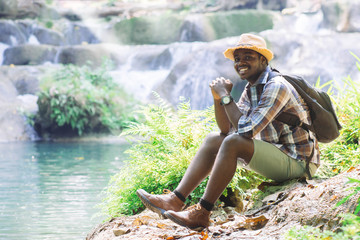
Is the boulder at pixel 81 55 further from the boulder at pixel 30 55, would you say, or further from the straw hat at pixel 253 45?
the straw hat at pixel 253 45

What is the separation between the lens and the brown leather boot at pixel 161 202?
12.2ft

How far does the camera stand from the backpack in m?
3.99

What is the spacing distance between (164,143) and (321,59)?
14471mm

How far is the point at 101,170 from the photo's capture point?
9961mm

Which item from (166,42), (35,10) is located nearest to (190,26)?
(166,42)

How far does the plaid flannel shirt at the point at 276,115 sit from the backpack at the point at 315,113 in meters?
0.04

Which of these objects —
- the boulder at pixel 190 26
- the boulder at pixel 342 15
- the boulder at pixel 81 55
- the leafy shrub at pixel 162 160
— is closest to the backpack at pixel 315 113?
the leafy shrub at pixel 162 160

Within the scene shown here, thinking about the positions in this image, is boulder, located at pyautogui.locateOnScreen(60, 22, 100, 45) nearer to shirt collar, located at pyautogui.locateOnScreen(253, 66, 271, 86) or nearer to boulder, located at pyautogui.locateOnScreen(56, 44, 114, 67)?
boulder, located at pyautogui.locateOnScreen(56, 44, 114, 67)

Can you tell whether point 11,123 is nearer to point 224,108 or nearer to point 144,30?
point 144,30

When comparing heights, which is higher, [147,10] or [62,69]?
[147,10]

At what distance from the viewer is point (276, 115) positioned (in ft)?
12.6

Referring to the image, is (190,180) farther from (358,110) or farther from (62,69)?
(62,69)

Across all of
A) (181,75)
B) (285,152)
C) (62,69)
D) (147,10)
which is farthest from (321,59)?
(285,152)

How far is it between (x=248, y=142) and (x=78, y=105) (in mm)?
14722
